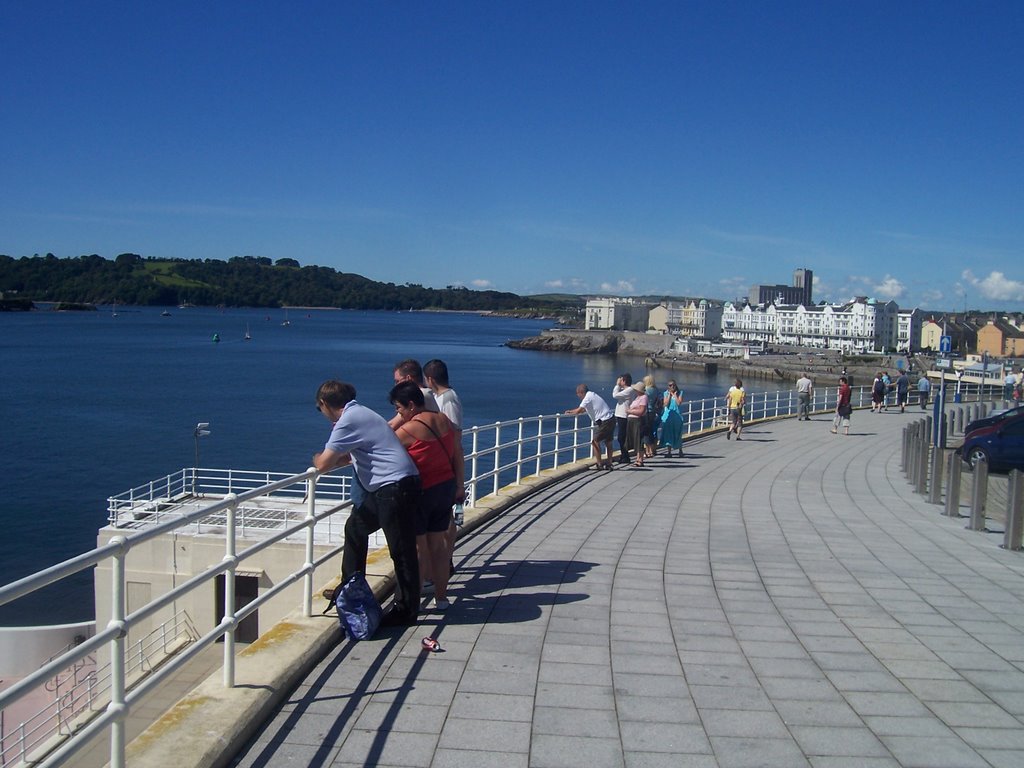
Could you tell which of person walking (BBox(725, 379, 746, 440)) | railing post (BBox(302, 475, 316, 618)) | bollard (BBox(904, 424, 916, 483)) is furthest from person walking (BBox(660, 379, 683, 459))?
railing post (BBox(302, 475, 316, 618))

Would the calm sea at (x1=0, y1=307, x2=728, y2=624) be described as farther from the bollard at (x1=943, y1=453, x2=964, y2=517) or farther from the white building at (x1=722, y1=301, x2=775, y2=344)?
the white building at (x1=722, y1=301, x2=775, y2=344)

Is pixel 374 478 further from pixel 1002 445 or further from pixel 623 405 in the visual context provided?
pixel 1002 445

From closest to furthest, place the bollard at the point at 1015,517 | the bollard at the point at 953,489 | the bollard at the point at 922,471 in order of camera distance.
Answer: the bollard at the point at 1015,517 → the bollard at the point at 953,489 → the bollard at the point at 922,471

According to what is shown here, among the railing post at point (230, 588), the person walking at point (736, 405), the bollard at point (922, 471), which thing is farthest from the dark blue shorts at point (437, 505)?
the person walking at point (736, 405)

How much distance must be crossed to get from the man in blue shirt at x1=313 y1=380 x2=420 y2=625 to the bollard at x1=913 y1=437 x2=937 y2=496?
10161 mm

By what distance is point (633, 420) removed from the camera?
15516 millimetres

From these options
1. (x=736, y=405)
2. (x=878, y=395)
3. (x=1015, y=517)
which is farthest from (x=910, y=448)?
(x=878, y=395)

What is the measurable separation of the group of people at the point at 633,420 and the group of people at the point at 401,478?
7695 millimetres

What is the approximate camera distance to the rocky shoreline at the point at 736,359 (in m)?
107

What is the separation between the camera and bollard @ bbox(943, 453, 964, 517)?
11.3m

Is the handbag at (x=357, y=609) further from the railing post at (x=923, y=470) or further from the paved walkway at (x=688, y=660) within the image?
the railing post at (x=923, y=470)

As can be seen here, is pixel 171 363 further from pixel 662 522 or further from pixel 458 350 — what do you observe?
pixel 662 522

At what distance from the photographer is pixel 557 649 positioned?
217 inches

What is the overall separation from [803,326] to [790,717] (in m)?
177
